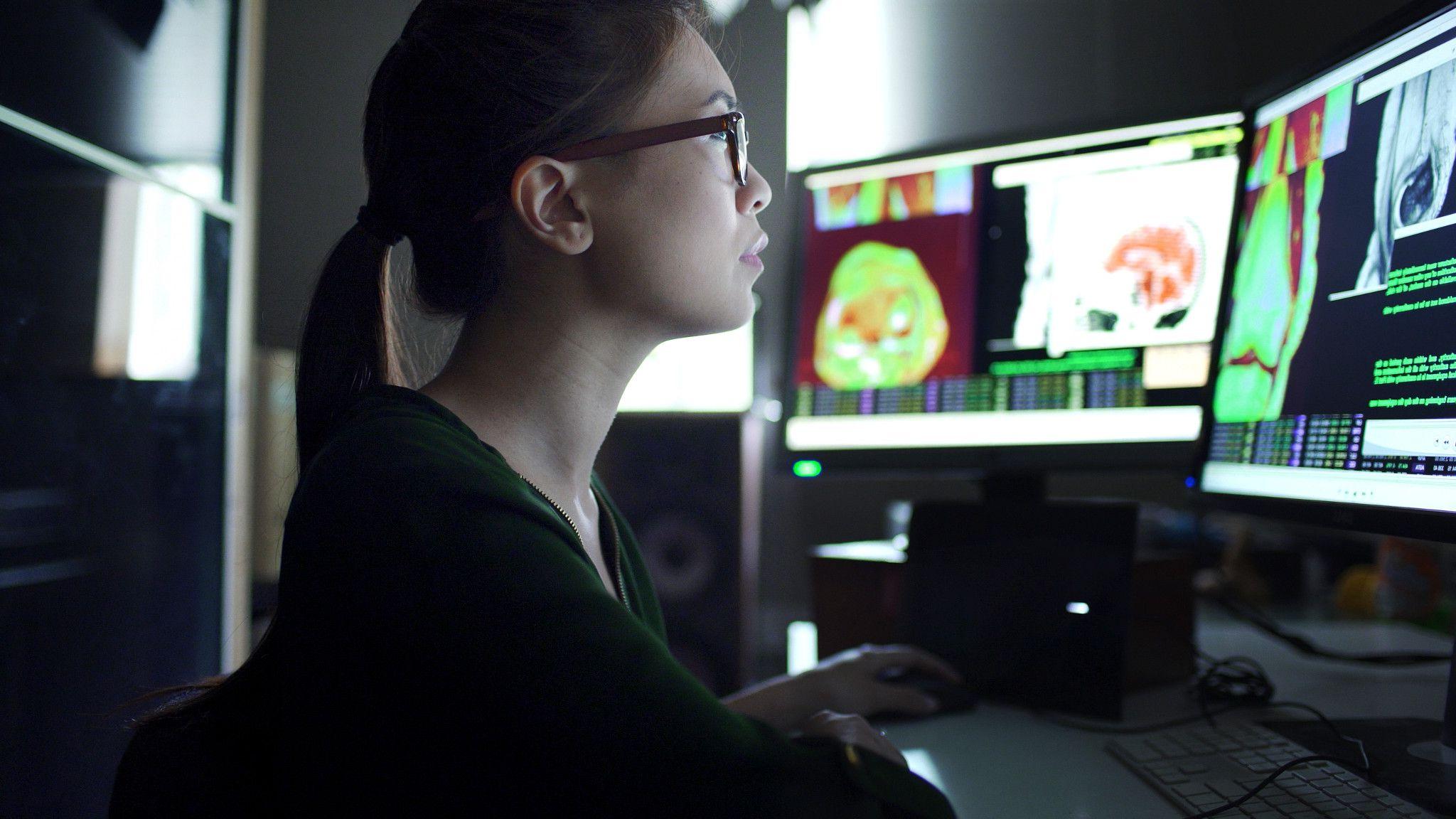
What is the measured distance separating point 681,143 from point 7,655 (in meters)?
1.31

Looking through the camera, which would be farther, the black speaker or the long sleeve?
the black speaker

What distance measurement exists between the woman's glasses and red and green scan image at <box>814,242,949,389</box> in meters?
0.43

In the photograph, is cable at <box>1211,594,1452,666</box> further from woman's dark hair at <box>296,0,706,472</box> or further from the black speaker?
woman's dark hair at <box>296,0,706,472</box>

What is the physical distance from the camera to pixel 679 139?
71 centimetres

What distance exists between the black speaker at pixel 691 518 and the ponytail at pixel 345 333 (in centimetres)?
68

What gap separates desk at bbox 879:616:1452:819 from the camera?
2.01 ft

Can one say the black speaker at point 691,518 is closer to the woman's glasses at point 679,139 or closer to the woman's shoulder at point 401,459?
the woman's glasses at point 679,139

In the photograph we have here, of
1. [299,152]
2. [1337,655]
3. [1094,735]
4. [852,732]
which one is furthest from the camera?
[299,152]

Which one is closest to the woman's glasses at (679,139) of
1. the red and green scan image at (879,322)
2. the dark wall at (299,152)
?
the red and green scan image at (879,322)

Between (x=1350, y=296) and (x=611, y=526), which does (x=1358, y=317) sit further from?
(x=611, y=526)

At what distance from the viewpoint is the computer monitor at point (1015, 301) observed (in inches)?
38.1

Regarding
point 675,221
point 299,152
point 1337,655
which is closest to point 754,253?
point 675,221

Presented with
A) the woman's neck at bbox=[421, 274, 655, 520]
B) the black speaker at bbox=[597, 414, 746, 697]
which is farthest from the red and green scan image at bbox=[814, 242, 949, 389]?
the woman's neck at bbox=[421, 274, 655, 520]

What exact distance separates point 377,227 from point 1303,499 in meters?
0.83
